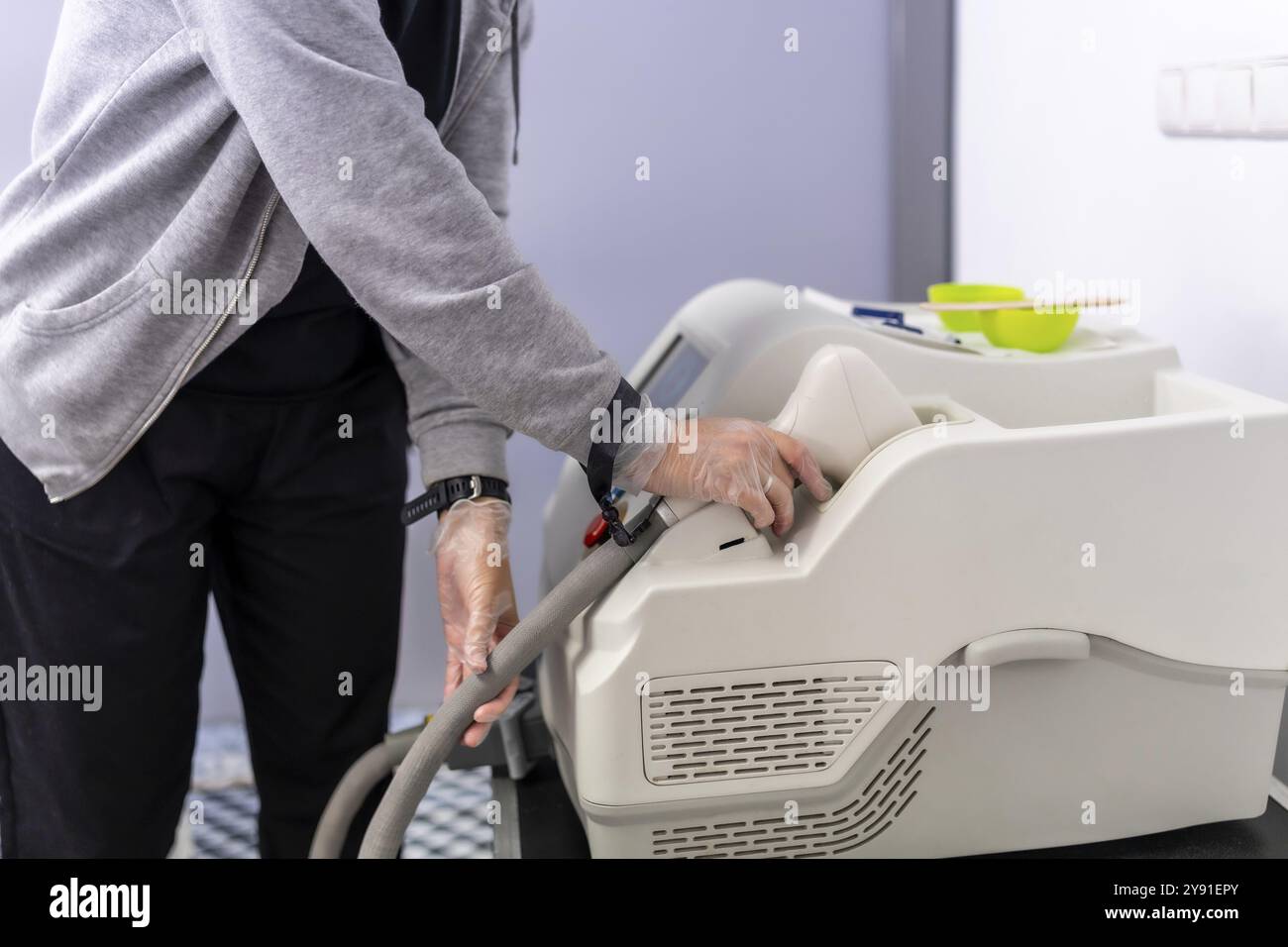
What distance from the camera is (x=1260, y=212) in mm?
1110

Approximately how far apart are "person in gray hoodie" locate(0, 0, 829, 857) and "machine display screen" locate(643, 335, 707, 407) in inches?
6.8

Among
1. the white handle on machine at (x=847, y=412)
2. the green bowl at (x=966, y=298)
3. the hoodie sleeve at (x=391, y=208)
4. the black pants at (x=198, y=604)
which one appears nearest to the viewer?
the hoodie sleeve at (x=391, y=208)

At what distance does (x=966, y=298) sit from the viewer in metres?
1.23

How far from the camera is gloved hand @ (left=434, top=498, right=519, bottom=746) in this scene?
0.98 m

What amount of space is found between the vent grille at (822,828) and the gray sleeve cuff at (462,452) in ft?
1.30

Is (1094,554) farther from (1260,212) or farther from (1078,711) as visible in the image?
(1260,212)

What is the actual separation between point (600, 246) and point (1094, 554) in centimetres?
140

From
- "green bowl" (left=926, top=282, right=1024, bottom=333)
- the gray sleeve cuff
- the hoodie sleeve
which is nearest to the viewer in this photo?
the hoodie sleeve

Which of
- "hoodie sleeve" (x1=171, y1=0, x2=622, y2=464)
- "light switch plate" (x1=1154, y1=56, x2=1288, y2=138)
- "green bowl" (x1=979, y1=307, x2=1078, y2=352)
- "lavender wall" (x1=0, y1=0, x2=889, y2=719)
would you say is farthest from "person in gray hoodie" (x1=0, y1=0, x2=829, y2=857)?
"lavender wall" (x1=0, y1=0, x2=889, y2=719)

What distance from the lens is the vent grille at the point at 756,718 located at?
32.7 inches

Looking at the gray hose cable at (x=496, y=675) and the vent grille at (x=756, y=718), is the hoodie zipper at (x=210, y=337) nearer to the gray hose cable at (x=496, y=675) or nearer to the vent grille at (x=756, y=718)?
the gray hose cable at (x=496, y=675)

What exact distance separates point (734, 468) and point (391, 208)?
0.98 feet

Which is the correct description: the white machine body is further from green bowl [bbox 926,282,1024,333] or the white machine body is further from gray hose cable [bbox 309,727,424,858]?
green bowl [bbox 926,282,1024,333]


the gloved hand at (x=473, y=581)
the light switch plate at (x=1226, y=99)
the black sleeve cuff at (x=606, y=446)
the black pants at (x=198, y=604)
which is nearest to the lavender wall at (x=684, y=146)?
the light switch plate at (x=1226, y=99)
